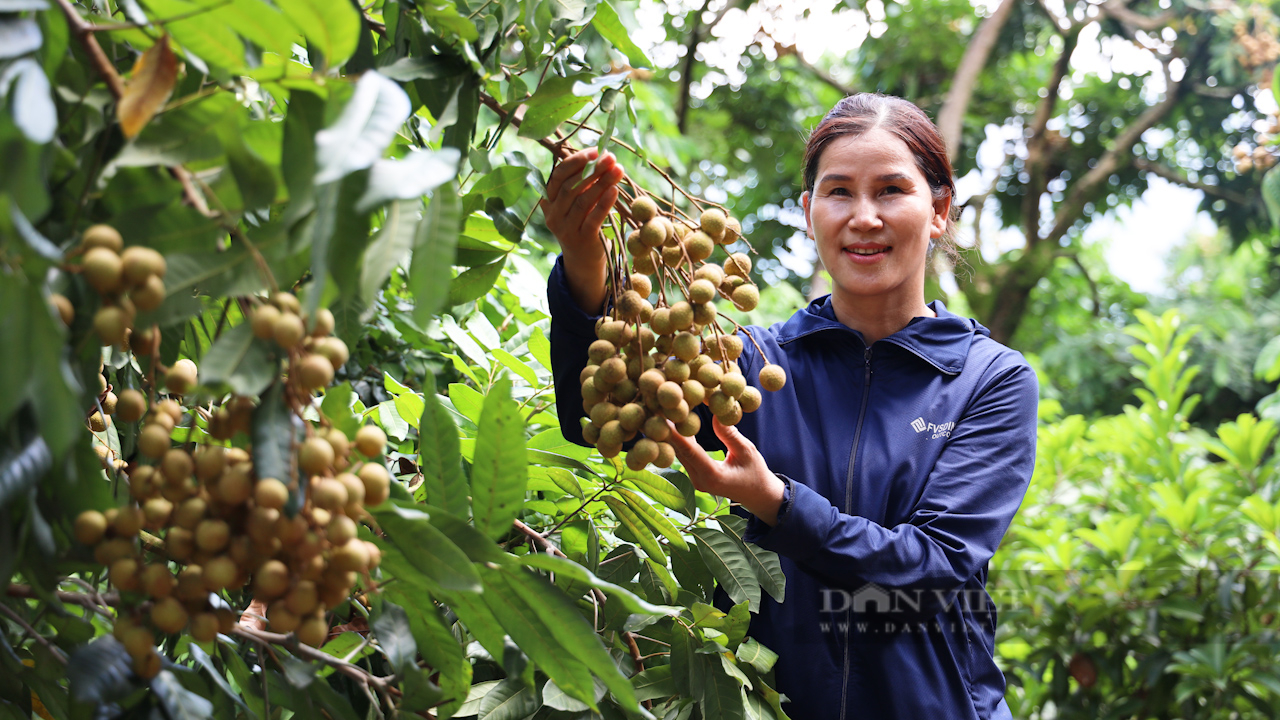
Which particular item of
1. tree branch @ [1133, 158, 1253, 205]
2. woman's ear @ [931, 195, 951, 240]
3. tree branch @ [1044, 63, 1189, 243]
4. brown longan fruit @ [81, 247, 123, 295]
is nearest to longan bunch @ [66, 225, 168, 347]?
brown longan fruit @ [81, 247, 123, 295]

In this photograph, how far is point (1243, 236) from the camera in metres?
6.71

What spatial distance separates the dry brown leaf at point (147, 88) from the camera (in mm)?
559

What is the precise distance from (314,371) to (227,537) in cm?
12

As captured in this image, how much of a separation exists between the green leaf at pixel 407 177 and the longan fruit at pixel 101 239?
0.14m

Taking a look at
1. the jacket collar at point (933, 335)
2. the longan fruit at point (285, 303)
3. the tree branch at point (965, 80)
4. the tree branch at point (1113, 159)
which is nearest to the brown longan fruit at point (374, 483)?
the longan fruit at point (285, 303)

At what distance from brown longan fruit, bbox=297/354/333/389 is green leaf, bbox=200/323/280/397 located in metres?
0.02

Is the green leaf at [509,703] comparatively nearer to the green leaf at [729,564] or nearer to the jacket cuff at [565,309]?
the green leaf at [729,564]

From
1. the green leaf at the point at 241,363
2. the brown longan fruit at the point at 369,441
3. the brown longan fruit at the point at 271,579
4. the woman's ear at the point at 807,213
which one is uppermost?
the woman's ear at the point at 807,213

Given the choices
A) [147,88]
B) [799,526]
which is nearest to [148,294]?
[147,88]

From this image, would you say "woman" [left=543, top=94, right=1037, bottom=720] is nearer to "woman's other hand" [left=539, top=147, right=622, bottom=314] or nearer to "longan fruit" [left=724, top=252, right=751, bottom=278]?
"woman's other hand" [left=539, top=147, right=622, bottom=314]

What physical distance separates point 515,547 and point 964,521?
543mm

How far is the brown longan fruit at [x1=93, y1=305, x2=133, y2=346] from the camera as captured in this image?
53cm

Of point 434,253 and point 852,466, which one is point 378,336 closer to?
point 852,466

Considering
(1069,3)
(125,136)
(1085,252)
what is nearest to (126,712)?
(125,136)
